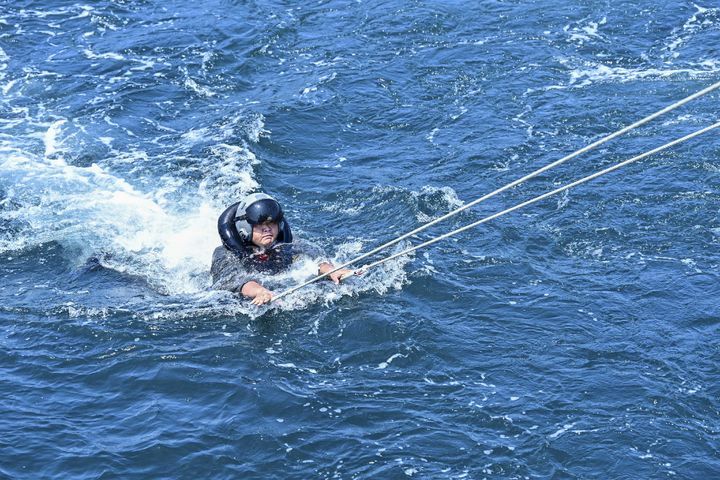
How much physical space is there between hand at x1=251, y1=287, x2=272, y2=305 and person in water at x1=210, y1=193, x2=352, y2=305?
25 centimetres

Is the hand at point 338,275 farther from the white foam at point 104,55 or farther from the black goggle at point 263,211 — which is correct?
the white foam at point 104,55

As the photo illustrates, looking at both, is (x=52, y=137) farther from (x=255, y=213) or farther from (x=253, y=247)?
(x=255, y=213)

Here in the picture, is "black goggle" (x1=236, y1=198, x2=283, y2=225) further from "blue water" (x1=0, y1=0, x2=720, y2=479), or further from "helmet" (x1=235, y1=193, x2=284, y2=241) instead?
"blue water" (x1=0, y1=0, x2=720, y2=479)

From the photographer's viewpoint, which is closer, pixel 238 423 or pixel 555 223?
pixel 238 423

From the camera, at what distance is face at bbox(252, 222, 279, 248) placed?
47.9ft

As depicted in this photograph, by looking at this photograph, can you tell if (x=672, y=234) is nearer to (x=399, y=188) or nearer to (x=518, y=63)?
(x=399, y=188)

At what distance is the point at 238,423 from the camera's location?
38.8ft

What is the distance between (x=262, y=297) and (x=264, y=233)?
111 centimetres

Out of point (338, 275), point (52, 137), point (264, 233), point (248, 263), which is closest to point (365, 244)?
point (338, 275)

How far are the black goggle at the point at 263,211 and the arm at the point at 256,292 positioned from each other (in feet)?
2.83

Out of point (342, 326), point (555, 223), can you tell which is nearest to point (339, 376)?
point (342, 326)

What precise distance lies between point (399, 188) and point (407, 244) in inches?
74.2

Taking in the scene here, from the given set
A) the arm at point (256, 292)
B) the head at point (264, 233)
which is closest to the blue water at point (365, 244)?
the arm at point (256, 292)

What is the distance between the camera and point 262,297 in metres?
14.0
